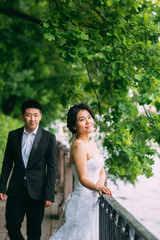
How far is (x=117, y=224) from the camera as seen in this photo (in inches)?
107

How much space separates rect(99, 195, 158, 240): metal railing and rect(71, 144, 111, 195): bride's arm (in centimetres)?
8

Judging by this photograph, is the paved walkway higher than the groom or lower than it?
lower

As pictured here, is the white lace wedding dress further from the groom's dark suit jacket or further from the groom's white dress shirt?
the groom's white dress shirt

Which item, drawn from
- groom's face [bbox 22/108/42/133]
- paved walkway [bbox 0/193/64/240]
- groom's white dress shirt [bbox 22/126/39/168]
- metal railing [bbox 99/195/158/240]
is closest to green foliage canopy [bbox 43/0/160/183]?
paved walkway [bbox 0/193/64/240]

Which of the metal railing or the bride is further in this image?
the bride

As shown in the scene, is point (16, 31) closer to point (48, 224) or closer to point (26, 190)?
point (48, 224)

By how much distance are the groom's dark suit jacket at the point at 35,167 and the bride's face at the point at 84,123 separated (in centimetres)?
72

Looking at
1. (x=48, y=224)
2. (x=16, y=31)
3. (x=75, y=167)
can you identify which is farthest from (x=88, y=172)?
(x=16, y=31)

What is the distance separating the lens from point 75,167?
3.53 metres

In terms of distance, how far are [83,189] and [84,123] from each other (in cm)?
66

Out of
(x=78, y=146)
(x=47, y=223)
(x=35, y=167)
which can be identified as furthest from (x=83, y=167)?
(x=47, y=223)

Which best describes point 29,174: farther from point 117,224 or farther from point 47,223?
point 47,223

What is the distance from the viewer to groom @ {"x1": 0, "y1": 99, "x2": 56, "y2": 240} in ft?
13.6

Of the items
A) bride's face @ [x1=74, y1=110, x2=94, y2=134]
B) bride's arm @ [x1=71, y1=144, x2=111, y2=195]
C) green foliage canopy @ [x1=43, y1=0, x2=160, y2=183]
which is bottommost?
bride's arm @ [x1=71, y1=144, x2=111, y2=195]
